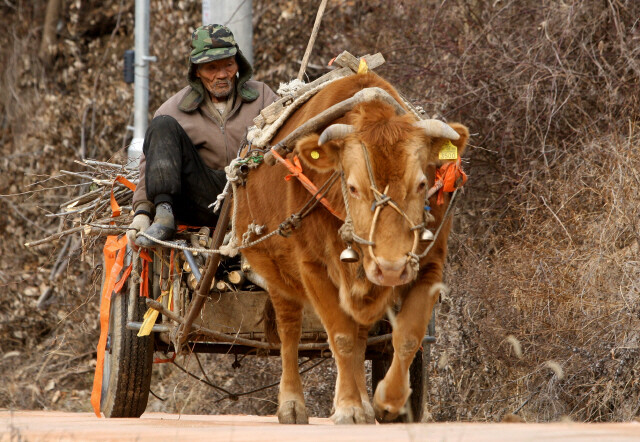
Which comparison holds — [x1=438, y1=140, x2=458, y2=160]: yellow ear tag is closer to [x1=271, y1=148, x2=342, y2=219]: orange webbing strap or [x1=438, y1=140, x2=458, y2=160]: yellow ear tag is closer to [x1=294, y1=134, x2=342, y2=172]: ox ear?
[x1=294, y1=134, x2=342, y2=172]: ox ear

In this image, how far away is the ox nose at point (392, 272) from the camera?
586 cm

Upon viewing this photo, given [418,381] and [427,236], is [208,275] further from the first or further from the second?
[427,236]

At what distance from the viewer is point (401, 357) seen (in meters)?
6.39

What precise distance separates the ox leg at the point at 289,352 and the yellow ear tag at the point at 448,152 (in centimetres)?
164

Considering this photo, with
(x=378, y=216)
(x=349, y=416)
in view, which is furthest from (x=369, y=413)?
(x=378, y=216)

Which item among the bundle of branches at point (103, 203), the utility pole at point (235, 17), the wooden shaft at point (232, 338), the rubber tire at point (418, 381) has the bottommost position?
the rubber tire at point (418, 381)

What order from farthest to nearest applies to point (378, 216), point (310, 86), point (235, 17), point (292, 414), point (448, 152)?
point (235, 17) → point (310, 86) → point (292, 414) → point (448, 152) → point (378, 216)

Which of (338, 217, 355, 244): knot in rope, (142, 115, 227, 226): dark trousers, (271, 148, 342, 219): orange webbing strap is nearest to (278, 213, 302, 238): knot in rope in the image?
(271, 148, 342, 219): orange webbing strap

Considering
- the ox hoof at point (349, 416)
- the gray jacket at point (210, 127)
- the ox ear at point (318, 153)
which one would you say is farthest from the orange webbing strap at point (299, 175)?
the gray jacket at point (210, 127)

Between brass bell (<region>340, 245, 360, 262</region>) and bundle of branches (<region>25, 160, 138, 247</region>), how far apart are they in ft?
8.41

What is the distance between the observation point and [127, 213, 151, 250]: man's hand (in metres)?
7.60

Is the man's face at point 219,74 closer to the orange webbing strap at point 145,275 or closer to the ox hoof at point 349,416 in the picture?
the orange webbing strap at point 145,275

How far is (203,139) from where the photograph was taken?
8.17 meters

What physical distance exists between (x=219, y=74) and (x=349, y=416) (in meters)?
2.93
